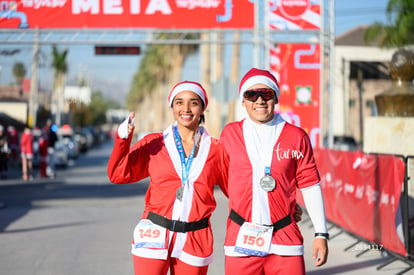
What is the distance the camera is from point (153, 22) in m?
14.6

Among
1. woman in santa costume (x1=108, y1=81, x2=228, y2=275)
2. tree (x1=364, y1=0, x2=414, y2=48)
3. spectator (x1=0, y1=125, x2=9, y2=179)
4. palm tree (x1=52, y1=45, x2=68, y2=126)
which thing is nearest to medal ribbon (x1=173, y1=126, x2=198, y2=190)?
woman in santa costume (x1=108, y1=81, x2=228, y2=275)

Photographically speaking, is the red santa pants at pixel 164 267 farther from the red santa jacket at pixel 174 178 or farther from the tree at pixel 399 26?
the tree at pixel 399 26

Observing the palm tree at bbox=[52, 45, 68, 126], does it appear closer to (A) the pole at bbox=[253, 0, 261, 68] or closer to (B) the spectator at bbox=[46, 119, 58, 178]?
(B) the spectator at bbox=[46, 119, 58, 178]

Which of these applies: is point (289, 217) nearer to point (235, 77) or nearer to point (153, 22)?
point (153, 22)

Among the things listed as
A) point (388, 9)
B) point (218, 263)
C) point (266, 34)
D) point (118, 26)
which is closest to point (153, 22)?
point (118, 26)

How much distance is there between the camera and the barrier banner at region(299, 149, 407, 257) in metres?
7.54

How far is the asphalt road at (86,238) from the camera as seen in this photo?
767 cm

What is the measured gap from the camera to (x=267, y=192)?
12.5ft

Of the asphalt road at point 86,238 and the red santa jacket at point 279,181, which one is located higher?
the red santa jacket at point 279,181

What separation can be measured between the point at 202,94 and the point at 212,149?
40 centimetres

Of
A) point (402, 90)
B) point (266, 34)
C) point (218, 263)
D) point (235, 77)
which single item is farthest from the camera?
point (235, 77)

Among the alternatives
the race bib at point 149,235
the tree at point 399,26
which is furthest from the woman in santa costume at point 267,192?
the tree at point 399,26

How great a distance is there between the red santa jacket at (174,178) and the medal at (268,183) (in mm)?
392

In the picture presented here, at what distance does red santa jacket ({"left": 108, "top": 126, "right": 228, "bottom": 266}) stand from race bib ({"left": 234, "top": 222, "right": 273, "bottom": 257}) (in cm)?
30
